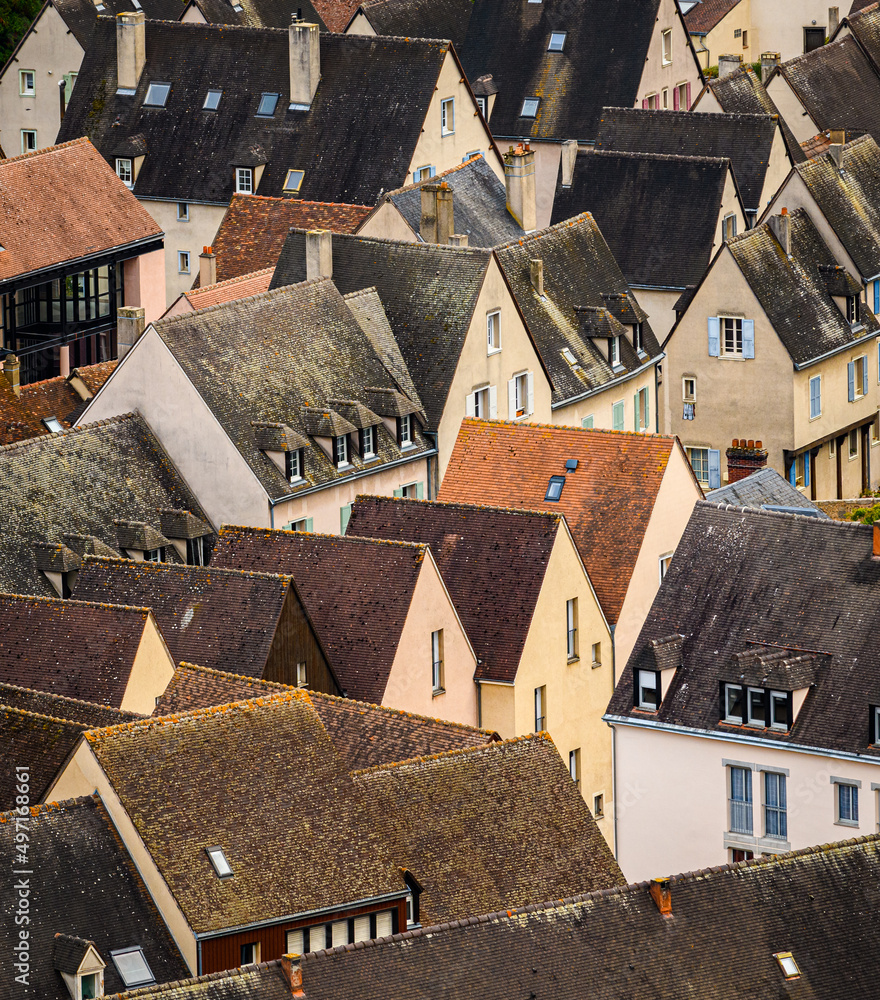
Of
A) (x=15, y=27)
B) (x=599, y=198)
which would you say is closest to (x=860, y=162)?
(x=599, y=198)

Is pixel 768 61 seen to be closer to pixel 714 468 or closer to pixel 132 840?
pixel 714 468

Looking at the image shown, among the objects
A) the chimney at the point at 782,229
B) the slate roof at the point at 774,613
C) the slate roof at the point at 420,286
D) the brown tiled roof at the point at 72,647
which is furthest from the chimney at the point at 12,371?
the slate roof at the point at 774,613

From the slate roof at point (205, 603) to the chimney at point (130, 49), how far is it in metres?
55.6

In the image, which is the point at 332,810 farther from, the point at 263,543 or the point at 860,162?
the point at 860,162

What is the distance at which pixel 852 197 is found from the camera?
420ft

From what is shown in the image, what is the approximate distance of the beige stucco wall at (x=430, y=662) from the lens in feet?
293

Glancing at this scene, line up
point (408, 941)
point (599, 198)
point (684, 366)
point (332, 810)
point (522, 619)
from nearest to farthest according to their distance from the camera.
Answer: point (408, 941) → point (332, 810) → point (522, 619) → point (684, 366) → point (599, 198)

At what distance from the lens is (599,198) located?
129 meters

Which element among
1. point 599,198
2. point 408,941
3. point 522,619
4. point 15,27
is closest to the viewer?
point 408,941

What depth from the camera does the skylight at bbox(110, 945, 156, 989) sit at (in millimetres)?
69812

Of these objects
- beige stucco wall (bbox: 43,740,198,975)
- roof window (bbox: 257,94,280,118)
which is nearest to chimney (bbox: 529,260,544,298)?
roof window (bbox: 257,94,280,118)

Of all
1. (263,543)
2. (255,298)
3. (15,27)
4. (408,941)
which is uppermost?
(15,27)

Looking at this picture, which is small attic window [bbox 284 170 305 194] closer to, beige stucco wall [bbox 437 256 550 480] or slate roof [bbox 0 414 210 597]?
beige stucco wall [bbox 437 256 550 480]

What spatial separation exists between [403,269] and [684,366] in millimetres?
13738
